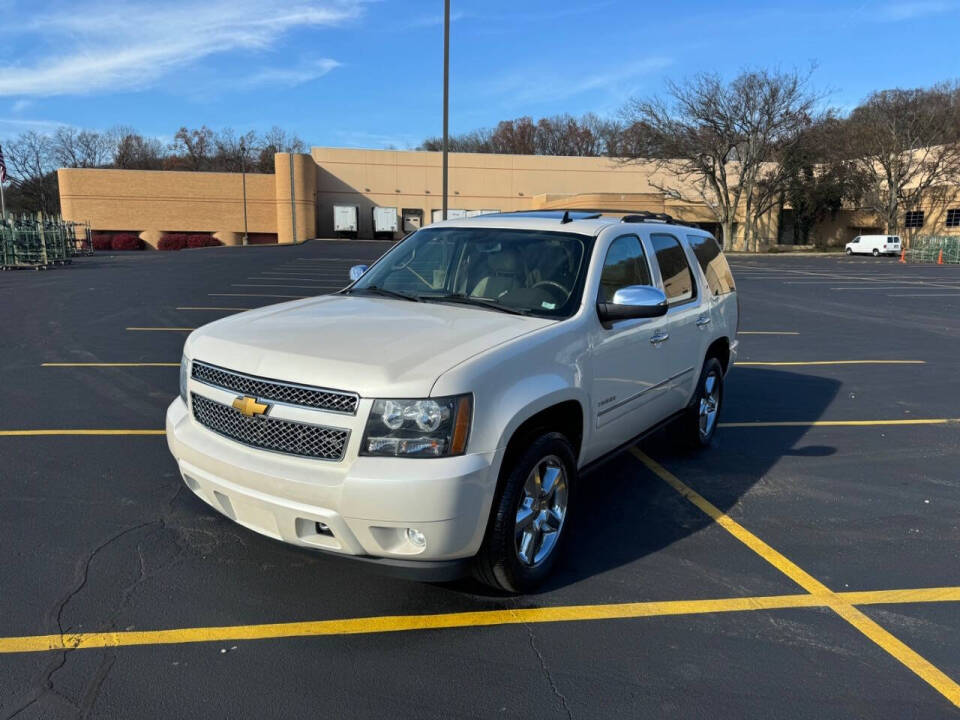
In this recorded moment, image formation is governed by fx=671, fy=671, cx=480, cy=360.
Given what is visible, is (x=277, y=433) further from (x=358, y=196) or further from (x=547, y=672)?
(x=358, y=196)

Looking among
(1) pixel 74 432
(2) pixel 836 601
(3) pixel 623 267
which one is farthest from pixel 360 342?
(1) pixel 74 432

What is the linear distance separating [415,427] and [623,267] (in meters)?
2.10

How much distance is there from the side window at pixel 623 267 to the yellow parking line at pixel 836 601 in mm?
1601

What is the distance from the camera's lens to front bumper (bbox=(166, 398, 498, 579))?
278cm

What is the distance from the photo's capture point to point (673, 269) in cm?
500

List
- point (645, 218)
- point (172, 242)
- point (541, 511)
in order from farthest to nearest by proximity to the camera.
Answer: point (172, 242) < point (645, 218) < point (541, 511)

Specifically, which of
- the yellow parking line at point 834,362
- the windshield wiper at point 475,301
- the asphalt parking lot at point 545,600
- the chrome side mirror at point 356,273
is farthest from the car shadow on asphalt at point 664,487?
the chrome side mirror at point 356,273

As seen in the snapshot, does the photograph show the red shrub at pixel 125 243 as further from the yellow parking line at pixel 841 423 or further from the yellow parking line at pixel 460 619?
the yellow parking line at pixel 460 619

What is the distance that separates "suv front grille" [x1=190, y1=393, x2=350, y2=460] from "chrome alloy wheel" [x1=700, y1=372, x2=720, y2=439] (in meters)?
3.63

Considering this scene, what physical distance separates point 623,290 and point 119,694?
3008 mm

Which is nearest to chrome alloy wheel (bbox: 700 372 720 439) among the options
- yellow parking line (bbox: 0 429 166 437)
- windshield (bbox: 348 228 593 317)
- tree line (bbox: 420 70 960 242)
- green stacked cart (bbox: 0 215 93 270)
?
windshield (bbox: 348 228 593 317)

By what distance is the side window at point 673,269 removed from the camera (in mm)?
4820

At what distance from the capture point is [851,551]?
4.06 meters

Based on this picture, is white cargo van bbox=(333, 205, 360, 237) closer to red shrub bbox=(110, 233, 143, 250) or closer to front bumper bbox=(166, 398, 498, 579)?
red shrub bbox=(110, 233, 143, 250)
